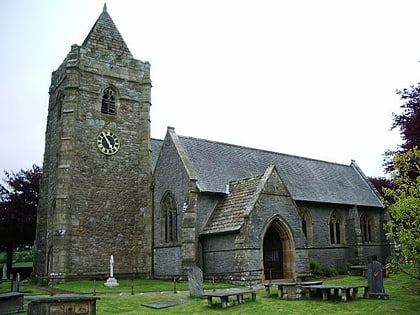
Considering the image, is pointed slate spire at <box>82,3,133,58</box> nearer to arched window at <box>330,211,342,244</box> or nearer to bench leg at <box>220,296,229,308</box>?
arched window at <box>330,211,342,244</box>

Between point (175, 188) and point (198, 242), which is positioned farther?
point (175, 188)

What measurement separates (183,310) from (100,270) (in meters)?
15.6

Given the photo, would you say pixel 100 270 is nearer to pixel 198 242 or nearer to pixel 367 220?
pixel 198 242

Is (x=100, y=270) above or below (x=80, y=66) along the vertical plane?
below

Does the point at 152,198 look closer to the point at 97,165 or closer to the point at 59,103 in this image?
the point at 97,165

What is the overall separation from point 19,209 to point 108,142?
12696mm

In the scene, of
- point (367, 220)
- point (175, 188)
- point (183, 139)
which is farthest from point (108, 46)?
point (367, 220)

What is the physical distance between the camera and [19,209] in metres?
38.7

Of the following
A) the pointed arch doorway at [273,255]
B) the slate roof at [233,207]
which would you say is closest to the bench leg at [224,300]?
the slate roof at [233,207]

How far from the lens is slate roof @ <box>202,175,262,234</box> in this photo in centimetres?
2598

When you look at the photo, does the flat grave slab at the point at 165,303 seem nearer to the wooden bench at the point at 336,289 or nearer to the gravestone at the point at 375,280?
the wooden bench at the point at 336,289

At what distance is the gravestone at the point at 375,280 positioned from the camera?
17.8 meters

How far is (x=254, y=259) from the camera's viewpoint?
80.9 feet

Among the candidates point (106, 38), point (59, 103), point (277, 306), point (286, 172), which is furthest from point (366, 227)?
point (59, 103)
